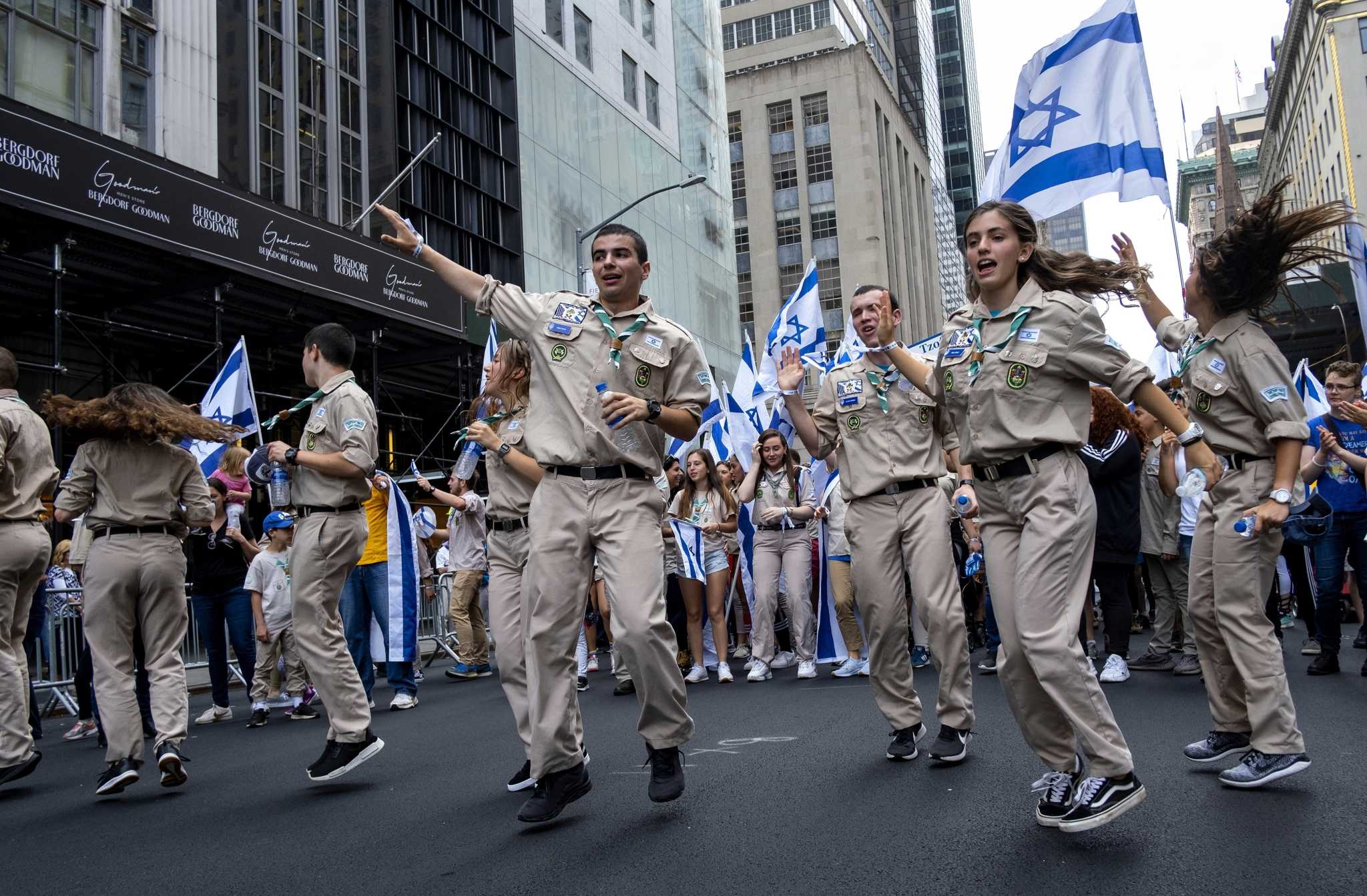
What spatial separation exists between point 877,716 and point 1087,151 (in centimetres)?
432

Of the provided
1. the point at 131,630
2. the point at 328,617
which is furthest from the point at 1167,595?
the point at 131,630

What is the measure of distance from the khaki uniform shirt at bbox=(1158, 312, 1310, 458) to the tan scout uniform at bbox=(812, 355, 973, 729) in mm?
1223

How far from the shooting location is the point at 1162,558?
878 cm

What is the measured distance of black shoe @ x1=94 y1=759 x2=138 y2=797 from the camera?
5363 millimetres

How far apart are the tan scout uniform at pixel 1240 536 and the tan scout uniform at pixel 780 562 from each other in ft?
16.4

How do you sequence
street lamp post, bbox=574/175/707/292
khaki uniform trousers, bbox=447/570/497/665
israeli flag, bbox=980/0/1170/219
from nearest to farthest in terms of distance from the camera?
1. israeli flag, bbox=980/0/1170/219
2. khaki uniform trousers, bbox=447/570/497/665
3. street lamp post, bbox=574/175/707/292

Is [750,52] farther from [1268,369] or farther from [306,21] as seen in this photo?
[1268,369]

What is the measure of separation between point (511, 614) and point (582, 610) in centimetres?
93

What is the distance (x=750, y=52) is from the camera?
91.3m

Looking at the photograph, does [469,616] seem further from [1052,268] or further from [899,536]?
[1052,268]

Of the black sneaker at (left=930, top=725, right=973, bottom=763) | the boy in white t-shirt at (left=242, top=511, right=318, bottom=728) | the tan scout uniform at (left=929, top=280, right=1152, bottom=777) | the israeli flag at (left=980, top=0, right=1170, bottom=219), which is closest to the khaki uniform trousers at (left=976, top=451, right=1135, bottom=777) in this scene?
the tan scout uniform at (left=929, top=280, right=1152, bottom=777)

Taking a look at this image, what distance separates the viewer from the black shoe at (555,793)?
412cm

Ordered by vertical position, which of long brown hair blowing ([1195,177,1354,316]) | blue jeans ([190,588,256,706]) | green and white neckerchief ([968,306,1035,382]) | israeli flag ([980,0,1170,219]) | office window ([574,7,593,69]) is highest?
office window ([574,7,593,69])

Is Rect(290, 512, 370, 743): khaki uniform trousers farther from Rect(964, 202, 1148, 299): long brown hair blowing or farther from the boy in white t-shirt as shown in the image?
the boy in white t-shirt
